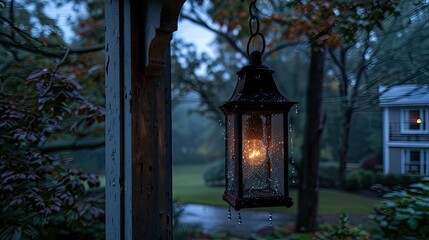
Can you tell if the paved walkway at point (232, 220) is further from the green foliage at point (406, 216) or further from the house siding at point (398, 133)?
the green foliage at point (406, 216)

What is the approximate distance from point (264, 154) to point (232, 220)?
5.71m

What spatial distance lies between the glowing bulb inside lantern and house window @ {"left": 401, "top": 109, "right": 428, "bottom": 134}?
1893mm

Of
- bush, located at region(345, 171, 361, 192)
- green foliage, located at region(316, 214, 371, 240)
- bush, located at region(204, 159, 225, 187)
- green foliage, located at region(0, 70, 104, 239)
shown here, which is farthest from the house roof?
bush, located at region(204, 159, 225, 187)

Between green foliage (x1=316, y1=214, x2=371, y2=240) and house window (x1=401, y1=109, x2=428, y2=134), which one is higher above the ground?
house window (x1=401, y1=109, x2=428, y2=134)

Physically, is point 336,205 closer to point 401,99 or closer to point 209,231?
point 209,231

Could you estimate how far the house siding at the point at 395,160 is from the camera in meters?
3.01

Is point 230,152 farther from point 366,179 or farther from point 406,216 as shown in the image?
point 366,179

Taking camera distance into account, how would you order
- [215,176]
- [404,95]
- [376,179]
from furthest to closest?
[215,176] < [376,179] < [404,95]

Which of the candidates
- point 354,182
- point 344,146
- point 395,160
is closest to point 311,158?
point 344,146

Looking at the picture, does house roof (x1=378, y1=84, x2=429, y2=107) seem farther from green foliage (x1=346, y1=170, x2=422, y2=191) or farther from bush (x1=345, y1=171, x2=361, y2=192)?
bush (x1=345, y1=171, x2=361, y2=192)

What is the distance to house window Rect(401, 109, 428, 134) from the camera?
8.68 feet

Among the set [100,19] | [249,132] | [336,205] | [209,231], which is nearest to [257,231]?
[209,231]

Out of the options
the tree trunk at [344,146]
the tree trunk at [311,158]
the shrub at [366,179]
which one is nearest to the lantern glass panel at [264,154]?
the shrub at [366,179]

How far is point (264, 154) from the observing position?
1.36m
